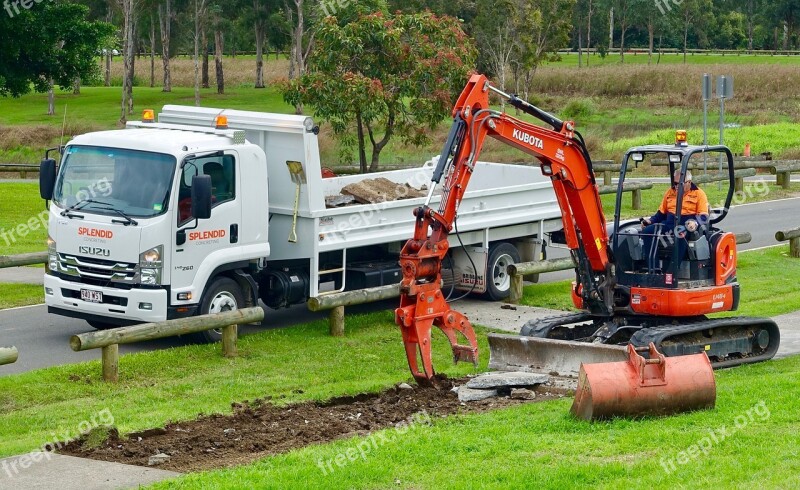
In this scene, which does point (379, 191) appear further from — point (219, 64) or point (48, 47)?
point (219, 64)

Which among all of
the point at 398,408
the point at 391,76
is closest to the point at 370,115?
the point at 391,76

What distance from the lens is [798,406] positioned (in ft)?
34.8

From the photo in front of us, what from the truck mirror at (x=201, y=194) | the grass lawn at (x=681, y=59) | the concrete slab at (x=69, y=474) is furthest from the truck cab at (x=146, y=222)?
the grass lawn at (x=681, y=59)

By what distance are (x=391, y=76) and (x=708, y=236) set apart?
13.4 metres

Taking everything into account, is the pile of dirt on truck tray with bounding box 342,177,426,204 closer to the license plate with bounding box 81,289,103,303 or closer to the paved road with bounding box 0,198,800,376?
the paved road with bounding box 0,198,800,376

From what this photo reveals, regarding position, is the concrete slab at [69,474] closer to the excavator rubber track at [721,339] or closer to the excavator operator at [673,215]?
the excavator rubber track at [721,339]

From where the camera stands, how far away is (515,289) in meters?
18.4

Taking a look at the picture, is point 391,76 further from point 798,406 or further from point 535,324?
point 798,406

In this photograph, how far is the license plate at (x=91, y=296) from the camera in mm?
14742

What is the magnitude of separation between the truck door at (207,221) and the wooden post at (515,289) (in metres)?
4.96

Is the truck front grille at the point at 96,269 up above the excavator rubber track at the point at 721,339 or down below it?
above

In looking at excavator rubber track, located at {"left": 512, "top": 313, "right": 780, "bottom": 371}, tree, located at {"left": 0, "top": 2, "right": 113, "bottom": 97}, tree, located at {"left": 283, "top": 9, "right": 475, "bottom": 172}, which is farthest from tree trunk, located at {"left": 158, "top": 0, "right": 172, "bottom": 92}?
excavator rubber track, located at {"left": 512, "top": 313, "right": 780, "bottom": 371}

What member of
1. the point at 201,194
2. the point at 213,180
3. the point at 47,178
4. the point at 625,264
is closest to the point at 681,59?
the point at 625,264

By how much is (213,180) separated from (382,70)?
11.7 meters
